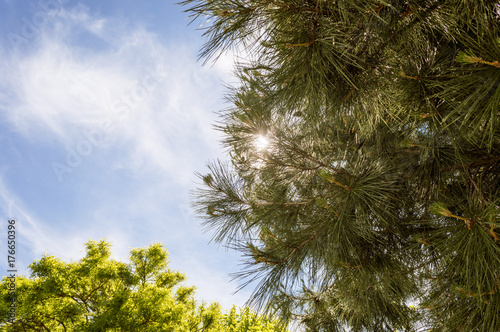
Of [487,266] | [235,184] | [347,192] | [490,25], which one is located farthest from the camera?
[235,184]

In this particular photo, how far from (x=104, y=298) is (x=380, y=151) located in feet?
25.5

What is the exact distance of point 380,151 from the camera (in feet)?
9.94

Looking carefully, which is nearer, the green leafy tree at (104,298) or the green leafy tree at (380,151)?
the green leafy tree at (380,151)

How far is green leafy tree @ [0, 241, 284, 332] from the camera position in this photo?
22.4 ft

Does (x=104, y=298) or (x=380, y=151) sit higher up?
(x=104, y=298)

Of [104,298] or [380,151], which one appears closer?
[380,151]

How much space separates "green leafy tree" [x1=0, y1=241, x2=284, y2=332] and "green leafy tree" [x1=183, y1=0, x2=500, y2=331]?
15.3 feet

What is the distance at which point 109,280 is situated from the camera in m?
8.89

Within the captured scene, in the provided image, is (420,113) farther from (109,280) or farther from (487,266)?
(109,280)

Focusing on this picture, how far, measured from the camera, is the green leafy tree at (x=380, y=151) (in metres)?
1.55

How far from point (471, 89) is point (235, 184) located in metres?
A: 2.60

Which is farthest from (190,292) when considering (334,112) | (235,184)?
(334,112)

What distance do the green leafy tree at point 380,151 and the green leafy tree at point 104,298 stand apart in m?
4.66

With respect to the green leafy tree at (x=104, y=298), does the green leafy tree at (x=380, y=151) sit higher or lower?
lower
